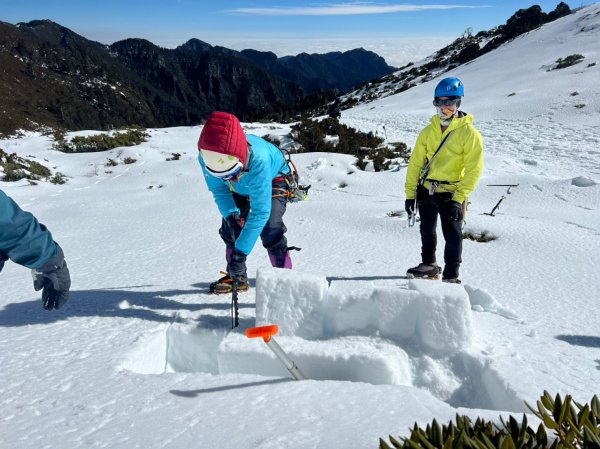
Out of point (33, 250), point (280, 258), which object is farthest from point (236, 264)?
point (33, 250)

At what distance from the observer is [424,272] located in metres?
3.71

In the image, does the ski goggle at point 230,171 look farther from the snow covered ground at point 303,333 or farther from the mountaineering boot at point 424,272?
the mountaineering boot at point 424,272

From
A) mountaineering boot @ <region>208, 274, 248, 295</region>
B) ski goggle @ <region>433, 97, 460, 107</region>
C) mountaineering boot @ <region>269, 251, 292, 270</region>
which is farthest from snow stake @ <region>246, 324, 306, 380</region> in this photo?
ski goggle @ <region>433, 97, 460, 107</region>

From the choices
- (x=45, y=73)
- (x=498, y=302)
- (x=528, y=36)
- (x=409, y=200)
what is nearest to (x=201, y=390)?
(x=498, y=302)

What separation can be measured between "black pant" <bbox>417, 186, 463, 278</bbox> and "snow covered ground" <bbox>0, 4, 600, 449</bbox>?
0.25 m

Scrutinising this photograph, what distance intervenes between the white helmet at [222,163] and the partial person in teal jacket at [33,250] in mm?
979

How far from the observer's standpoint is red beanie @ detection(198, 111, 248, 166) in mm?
2508

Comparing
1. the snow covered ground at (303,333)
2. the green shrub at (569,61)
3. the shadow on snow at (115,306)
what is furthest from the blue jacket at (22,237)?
the green shrub at (569,61)

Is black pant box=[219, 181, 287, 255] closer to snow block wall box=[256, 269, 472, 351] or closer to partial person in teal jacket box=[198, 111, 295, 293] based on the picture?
partial person in teal jacket box=[198, 111, 295, 293]

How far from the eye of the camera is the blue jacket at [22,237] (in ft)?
5.97

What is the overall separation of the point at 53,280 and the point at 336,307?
1635 mm

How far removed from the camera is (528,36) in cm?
2966

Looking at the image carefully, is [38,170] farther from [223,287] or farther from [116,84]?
[116,84]

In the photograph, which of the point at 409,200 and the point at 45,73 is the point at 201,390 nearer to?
the point at 409,200
